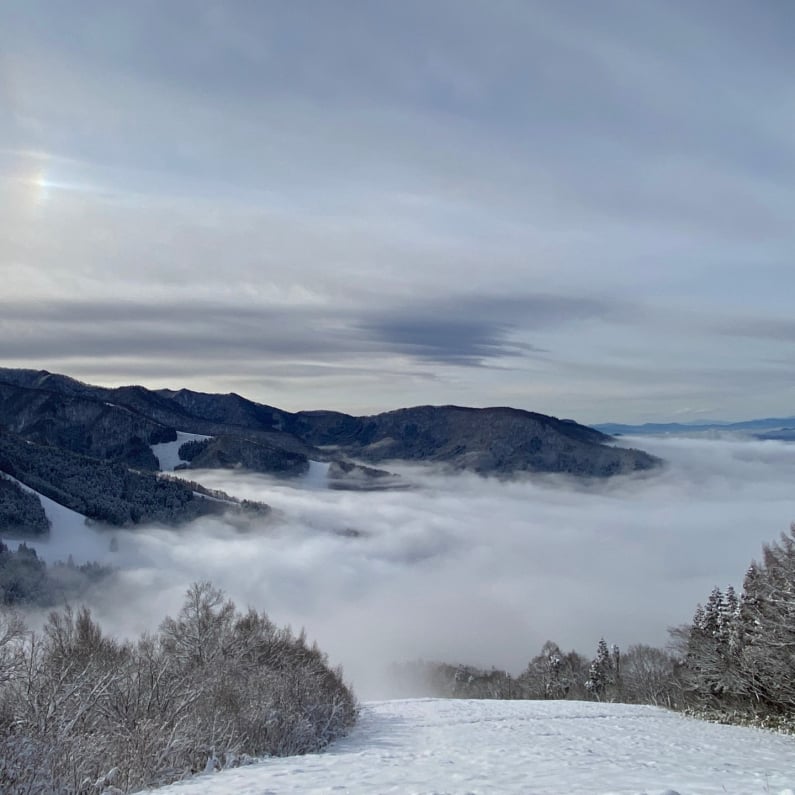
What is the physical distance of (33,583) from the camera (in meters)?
178

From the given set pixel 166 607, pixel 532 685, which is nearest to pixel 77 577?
pixel 166 607

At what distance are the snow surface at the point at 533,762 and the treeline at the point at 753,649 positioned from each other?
284 cm

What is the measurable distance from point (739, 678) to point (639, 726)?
7.33 m

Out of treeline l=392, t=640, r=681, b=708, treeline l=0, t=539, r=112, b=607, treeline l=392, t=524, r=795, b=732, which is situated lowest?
treeline l=0, t=539, r=112, b=607

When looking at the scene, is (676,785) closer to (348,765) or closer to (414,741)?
(348,765)

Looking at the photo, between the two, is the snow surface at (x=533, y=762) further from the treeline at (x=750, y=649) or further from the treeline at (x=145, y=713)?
the treeline at (x=750, y=649)

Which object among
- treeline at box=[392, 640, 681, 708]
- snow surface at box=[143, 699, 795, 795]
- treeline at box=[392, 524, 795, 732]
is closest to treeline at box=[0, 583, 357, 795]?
snow surface at box=[143, 699, 795, 795]

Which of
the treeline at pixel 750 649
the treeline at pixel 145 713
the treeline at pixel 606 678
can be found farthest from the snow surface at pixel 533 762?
the treeline at pixel 606 678

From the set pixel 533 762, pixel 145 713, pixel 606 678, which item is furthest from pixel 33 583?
pixel 533 762

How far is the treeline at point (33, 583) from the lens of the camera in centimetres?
16362

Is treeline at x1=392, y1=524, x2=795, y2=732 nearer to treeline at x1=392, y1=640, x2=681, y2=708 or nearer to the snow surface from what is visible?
the snow surface

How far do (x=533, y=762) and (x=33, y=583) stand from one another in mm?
193102

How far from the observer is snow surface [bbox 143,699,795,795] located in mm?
→ 13508

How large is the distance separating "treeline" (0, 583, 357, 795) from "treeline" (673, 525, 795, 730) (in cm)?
1997
